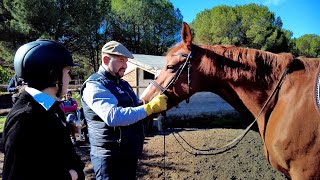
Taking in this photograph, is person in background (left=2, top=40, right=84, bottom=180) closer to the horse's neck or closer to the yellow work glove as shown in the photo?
the yellow work glove

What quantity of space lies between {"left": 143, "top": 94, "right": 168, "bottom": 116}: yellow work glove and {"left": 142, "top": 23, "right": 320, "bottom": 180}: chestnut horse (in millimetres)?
158

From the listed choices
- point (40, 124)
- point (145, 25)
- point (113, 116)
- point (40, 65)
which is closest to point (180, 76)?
point (113, 116)

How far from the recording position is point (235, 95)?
281cm

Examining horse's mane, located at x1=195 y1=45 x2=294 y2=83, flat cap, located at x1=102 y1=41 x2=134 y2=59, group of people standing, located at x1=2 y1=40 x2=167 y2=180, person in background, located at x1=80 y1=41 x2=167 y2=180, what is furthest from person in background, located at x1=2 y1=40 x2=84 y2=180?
horse's mane, located at x1=195 y1=45 x2=294 y2=83

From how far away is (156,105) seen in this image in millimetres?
2555

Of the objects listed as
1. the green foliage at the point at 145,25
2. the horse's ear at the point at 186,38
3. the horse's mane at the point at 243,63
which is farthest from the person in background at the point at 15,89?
the green foliage at the point at 145,25

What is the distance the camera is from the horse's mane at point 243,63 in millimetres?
2604

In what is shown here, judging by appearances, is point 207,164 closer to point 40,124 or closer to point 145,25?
point 40,124

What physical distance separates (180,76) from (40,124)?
5.17ft

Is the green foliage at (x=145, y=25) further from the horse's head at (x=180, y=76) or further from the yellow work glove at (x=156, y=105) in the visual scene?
the yellow work glove at (x=156, y=105)

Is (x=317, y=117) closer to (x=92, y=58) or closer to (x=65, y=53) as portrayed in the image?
(x=65, y=53)

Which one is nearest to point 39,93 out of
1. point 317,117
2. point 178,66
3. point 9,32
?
point 178,66

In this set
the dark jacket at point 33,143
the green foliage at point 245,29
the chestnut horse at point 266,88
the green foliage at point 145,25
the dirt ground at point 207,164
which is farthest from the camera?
the green foliage at point 145,25

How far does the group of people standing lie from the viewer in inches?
55.9
